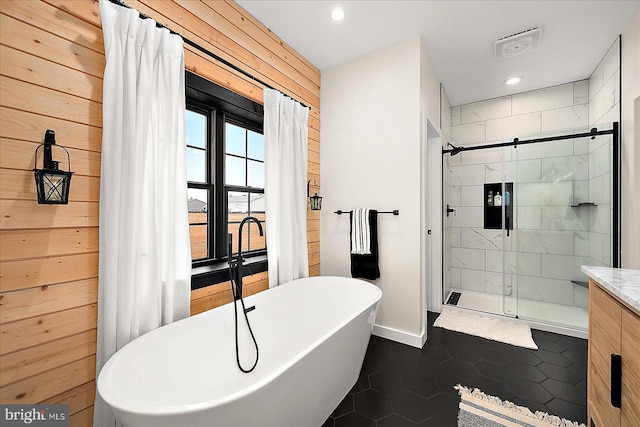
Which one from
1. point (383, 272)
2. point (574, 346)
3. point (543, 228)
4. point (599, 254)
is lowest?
point (574, 346)

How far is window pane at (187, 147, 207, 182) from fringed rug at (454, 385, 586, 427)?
230cm

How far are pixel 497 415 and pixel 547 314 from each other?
1795 mm

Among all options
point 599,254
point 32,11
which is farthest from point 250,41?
point 599,254

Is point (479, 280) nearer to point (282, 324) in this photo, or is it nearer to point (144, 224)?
point (282, 324)

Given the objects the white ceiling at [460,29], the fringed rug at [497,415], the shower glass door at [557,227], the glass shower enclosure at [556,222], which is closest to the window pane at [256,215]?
the white ceiling at [460,29]

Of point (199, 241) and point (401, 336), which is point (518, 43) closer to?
point (401, 336)

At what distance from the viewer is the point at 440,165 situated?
3250 mm

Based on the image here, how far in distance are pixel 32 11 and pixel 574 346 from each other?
424cm

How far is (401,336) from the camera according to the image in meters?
2.54

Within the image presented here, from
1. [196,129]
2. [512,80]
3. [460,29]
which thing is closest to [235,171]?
[196,129]

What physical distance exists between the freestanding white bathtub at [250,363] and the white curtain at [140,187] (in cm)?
17

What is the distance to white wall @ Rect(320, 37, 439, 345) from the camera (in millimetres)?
2479

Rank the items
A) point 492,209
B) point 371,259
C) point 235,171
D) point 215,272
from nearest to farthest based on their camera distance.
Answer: point 215,272, point 235,171, point 371,259, point 492,209

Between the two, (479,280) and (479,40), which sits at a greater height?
(479,40)
